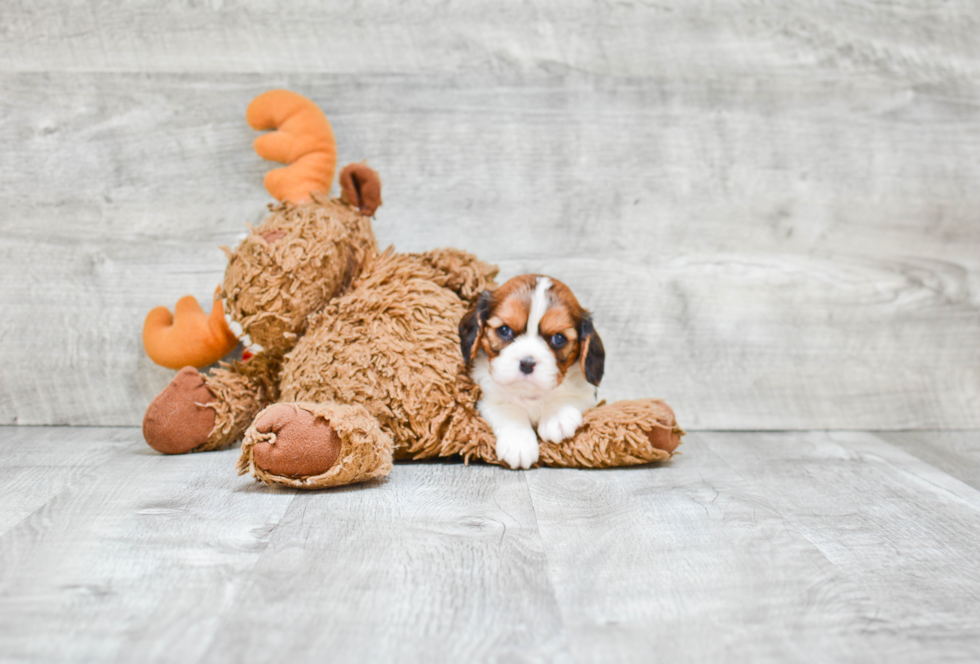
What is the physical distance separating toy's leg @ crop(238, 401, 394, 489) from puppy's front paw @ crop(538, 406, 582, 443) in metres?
0.34

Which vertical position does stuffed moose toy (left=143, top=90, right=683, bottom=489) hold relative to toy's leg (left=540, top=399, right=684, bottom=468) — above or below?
above

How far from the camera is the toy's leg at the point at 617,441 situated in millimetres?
1408

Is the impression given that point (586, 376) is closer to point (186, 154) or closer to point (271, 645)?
point (271, 645)

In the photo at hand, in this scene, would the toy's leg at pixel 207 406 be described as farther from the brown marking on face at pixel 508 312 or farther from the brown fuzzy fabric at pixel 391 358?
the brown marking on face at pixel 508 312

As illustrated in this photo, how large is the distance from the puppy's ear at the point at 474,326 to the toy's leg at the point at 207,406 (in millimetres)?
424

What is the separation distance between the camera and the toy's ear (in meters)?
1.56

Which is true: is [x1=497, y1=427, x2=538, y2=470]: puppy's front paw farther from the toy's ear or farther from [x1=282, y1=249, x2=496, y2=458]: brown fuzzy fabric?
the toy's ear

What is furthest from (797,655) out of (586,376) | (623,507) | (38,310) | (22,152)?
(22,152)

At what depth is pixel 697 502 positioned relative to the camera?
1.23 meters

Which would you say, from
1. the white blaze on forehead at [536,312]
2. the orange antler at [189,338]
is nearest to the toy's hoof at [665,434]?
the white blaze on forehead at [536,312]

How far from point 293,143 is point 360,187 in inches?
6.3

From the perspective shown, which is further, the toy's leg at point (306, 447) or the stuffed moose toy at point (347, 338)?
the stuffed moose toy at point (347, 338)

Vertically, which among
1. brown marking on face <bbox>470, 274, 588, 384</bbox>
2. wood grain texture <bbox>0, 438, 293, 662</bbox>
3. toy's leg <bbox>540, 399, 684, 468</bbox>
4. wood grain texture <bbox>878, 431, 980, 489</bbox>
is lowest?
wood grain texture <bbox>878, 431, 980, 489</bbox>

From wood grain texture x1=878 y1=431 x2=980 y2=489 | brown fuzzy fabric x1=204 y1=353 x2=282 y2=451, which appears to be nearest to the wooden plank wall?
wood grain texture x1=878 y1=431 x2=980 y2=489
